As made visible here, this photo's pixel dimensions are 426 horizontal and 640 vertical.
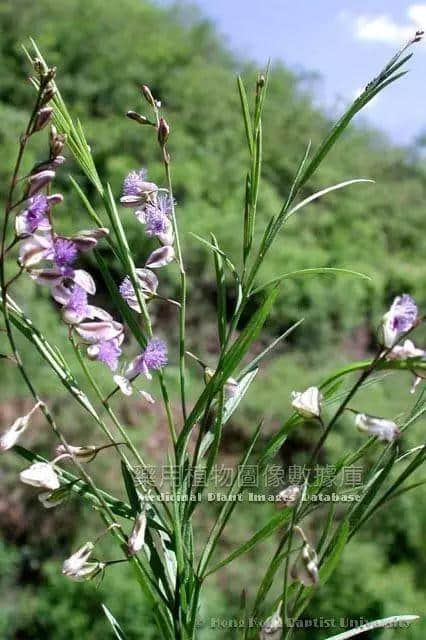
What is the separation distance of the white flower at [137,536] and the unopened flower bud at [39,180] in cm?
18

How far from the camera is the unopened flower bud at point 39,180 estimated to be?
346 millimetres

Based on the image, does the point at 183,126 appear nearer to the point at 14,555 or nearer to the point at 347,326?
the point at 347,326

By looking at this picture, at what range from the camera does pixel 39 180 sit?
35 centimetres

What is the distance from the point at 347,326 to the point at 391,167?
3911 millimetres

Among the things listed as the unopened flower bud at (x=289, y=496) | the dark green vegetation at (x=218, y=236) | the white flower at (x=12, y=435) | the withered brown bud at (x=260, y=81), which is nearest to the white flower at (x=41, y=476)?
the white flower at (x=12, y=435)

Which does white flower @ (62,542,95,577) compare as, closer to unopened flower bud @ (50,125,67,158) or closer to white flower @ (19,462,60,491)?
white flower @ (19,462,60,491)

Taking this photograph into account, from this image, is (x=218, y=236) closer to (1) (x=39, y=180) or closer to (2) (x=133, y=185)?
(2) (x=133, y=185)

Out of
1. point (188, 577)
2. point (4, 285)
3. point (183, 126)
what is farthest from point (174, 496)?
point (183, 126)

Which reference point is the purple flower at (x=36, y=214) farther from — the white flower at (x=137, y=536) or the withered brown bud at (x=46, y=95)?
the white flower at (x=137, y=536)

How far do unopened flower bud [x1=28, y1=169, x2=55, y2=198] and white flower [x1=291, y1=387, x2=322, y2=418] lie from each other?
6.4 inches

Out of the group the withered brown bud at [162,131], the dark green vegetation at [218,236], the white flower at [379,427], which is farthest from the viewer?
the dark green vegetation at [218,236]

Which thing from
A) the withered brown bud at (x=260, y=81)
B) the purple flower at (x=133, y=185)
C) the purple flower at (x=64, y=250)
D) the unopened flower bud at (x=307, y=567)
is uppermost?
the withered brown bud at (x=260, y=81)

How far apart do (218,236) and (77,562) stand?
13.5 feet

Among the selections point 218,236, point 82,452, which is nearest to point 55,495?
point 82,452
